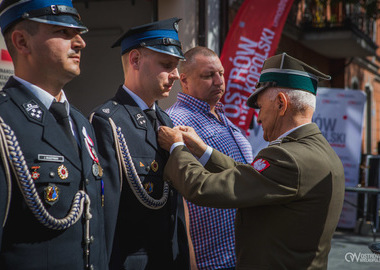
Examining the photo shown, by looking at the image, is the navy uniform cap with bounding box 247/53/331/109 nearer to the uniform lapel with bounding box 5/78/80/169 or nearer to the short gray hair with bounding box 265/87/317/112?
the short gray hair with bounding box 265/87/317/112

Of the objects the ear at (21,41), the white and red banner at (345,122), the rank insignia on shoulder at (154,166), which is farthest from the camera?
the white and red banner at (345,122)

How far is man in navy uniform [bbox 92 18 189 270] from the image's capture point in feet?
7.02

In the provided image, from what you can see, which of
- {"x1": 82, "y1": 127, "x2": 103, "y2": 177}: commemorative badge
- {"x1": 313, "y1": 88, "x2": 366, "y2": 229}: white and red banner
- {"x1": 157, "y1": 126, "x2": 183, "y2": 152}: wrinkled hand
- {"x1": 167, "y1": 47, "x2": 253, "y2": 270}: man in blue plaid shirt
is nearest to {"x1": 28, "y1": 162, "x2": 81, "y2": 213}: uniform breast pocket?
{"x1": 82, "y1": 127, "x2": 103, "y2": 177}: commemorative badge

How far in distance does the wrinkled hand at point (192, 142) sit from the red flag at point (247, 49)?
3.33m

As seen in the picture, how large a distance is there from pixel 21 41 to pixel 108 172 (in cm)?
63

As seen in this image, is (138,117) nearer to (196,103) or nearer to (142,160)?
(142,160)

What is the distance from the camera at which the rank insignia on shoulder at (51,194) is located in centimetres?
169

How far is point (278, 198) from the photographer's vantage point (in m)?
2.09

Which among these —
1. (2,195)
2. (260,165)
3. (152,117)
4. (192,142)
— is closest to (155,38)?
(152,117)

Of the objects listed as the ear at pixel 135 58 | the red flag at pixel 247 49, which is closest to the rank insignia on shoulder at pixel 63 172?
the ear at pixel 135 58

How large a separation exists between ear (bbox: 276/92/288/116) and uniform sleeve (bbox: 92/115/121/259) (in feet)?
2.53

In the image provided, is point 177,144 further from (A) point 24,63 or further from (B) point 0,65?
(B) point 0,65

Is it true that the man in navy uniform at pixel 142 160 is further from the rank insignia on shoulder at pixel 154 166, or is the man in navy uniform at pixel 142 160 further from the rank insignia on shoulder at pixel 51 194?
the rank insignia on shoulder at pixel 51 194

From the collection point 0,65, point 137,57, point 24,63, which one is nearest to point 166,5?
point 0,65
